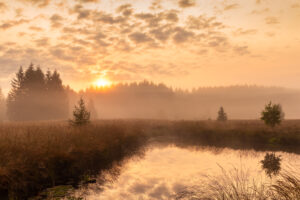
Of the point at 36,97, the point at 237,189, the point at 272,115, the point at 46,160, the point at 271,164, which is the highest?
the point at 36,97

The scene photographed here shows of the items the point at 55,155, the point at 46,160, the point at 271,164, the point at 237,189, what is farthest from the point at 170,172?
the point at 271,164

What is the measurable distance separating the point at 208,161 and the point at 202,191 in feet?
15.7

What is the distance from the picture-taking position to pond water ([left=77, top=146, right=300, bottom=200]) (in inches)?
265

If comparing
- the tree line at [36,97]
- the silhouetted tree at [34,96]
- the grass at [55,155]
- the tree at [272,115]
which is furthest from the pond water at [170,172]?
the silhouetted tree at [34,96]

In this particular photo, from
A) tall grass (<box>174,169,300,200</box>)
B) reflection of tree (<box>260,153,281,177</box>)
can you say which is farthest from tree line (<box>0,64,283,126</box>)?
tall grass (<box>174,169,300,200</box>)

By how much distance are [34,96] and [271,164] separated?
44966 millimetres

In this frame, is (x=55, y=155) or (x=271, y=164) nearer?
(x=55, y=155)

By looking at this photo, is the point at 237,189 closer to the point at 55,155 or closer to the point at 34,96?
the point at 55,155

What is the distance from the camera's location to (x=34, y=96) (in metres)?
42.4

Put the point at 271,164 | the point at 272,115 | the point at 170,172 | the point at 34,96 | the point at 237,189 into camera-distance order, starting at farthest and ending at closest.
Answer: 1. the point at 34,96
2. the point at 272,115
3. the point at 271,164
4. the point at 170,172
5. the point at 237,189

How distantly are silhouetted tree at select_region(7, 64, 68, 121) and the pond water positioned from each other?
38.3 metres

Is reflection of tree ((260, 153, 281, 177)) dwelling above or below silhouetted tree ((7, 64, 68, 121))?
below

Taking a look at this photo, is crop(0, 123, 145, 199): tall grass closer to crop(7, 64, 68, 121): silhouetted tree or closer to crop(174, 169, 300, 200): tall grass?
crop(174, 169, 300, 200): tall grass

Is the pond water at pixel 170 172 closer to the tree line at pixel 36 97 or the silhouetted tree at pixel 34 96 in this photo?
the tree line at pixel 36 97
